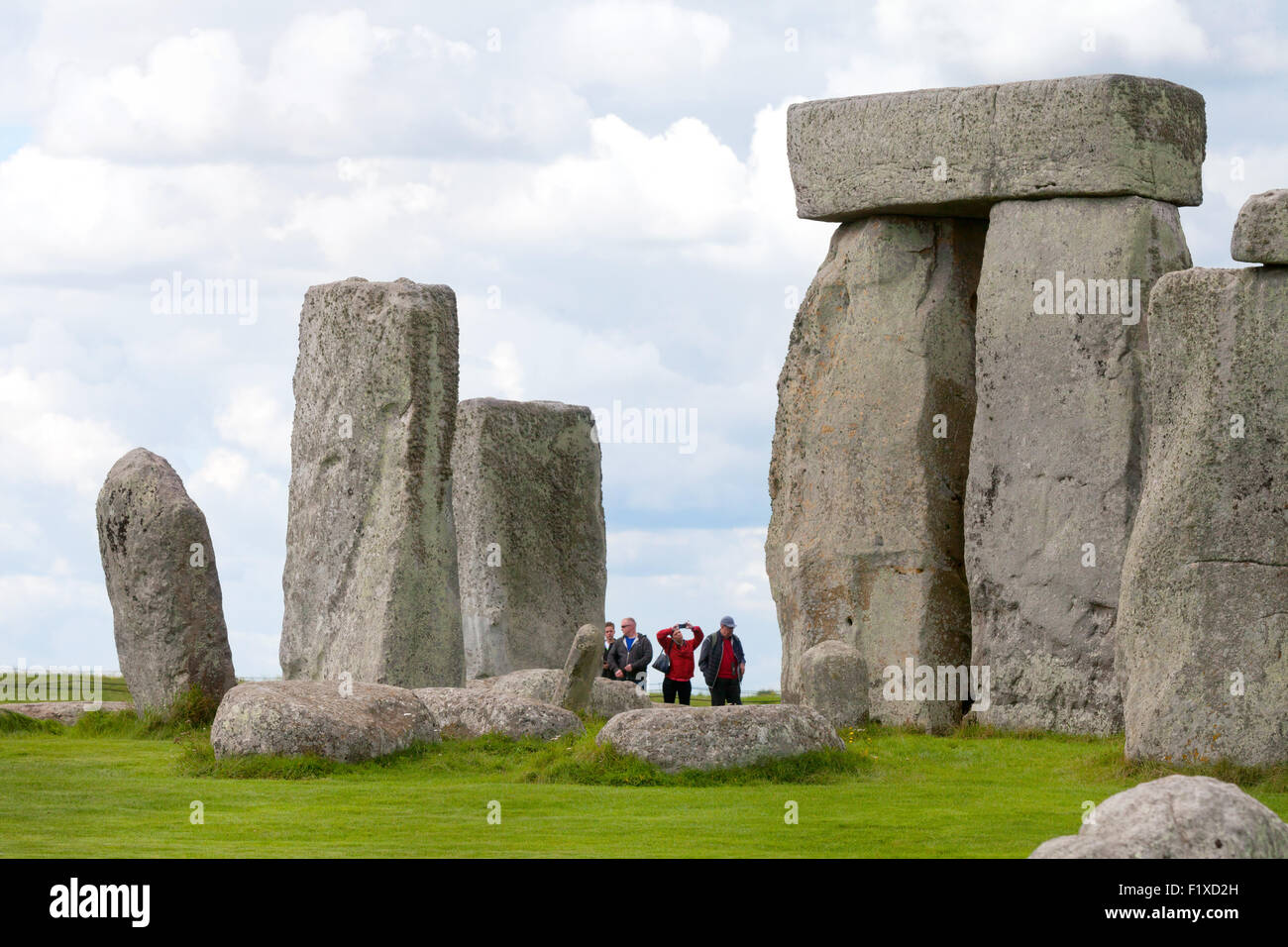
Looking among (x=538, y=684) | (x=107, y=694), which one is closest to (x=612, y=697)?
(x=538, y=684)

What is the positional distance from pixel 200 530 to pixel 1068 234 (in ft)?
27.5

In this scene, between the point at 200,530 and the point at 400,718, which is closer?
the point at 400,718

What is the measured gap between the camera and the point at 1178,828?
316 inches

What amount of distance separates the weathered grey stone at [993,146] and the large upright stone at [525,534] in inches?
240

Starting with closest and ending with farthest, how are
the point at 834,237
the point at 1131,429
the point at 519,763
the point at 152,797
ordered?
1. the point at 152,797
2. the point at 519,763
3. the point at 1131,429
4. the point at 834,237

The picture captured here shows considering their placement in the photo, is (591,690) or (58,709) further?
(58,709)

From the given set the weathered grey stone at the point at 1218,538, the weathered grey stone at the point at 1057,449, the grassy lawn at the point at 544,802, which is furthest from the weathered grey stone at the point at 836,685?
the weathered grey stone at the point at 1218,538

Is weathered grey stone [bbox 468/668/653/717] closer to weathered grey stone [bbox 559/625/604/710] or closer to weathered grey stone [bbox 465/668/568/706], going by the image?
weathered grey stone [bbox 465/668/568/706]

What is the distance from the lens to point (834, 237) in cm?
2128

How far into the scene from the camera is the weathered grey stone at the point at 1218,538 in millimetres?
13578

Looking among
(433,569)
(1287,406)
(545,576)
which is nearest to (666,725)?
(1287,406)

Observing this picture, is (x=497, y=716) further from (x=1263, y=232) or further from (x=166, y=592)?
(x=1263, y=232)

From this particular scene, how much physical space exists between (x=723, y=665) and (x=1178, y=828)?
46.1 ft
